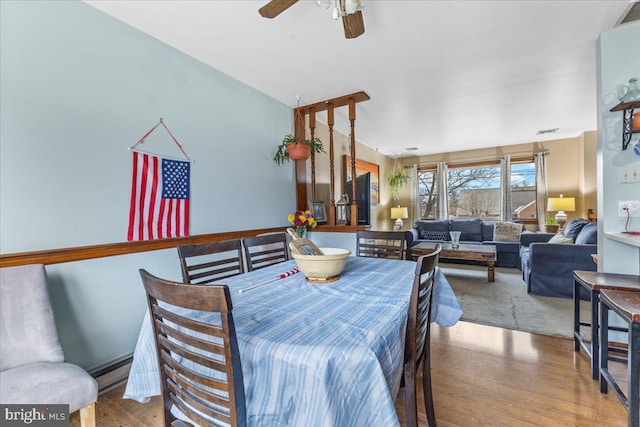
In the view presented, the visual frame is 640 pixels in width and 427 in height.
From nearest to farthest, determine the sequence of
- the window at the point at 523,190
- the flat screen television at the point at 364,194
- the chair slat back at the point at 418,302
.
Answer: the chair slat back at the point at 418,302, the flat screen television at the point at 364,194, the window at the point at 523,190

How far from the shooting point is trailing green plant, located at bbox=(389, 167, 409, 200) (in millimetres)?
6941

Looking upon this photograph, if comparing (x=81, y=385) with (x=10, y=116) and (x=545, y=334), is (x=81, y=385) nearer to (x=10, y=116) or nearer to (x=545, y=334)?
(x=10, y=116)

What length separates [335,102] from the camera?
136 inches

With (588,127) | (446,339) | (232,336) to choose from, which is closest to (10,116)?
(232,336)

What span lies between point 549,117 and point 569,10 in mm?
2901

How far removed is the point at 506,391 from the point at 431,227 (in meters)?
4.41

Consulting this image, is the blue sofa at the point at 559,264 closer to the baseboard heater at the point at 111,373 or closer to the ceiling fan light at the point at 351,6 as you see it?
the ceiling fan light at the point at 351,6

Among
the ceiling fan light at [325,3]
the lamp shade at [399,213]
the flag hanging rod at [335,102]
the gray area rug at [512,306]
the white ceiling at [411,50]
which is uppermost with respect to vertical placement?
the white ceiling at [411,50]

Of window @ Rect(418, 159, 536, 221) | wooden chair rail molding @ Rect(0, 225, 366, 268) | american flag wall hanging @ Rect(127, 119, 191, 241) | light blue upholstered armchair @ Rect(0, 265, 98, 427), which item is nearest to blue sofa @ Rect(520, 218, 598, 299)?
window @ Rect(418, 159, 536, 221)

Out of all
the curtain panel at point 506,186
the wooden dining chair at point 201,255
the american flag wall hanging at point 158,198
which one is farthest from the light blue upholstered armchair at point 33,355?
the curtain panel at point 506,186

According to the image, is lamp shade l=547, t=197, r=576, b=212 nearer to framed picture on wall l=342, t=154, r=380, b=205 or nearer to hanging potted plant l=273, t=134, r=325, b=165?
framed picture on wall l=342, t=154, r=380, b=205

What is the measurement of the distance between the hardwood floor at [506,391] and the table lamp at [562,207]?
403 cm

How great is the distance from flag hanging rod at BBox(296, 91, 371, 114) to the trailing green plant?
381cm

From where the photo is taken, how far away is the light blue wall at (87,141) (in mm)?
1568
